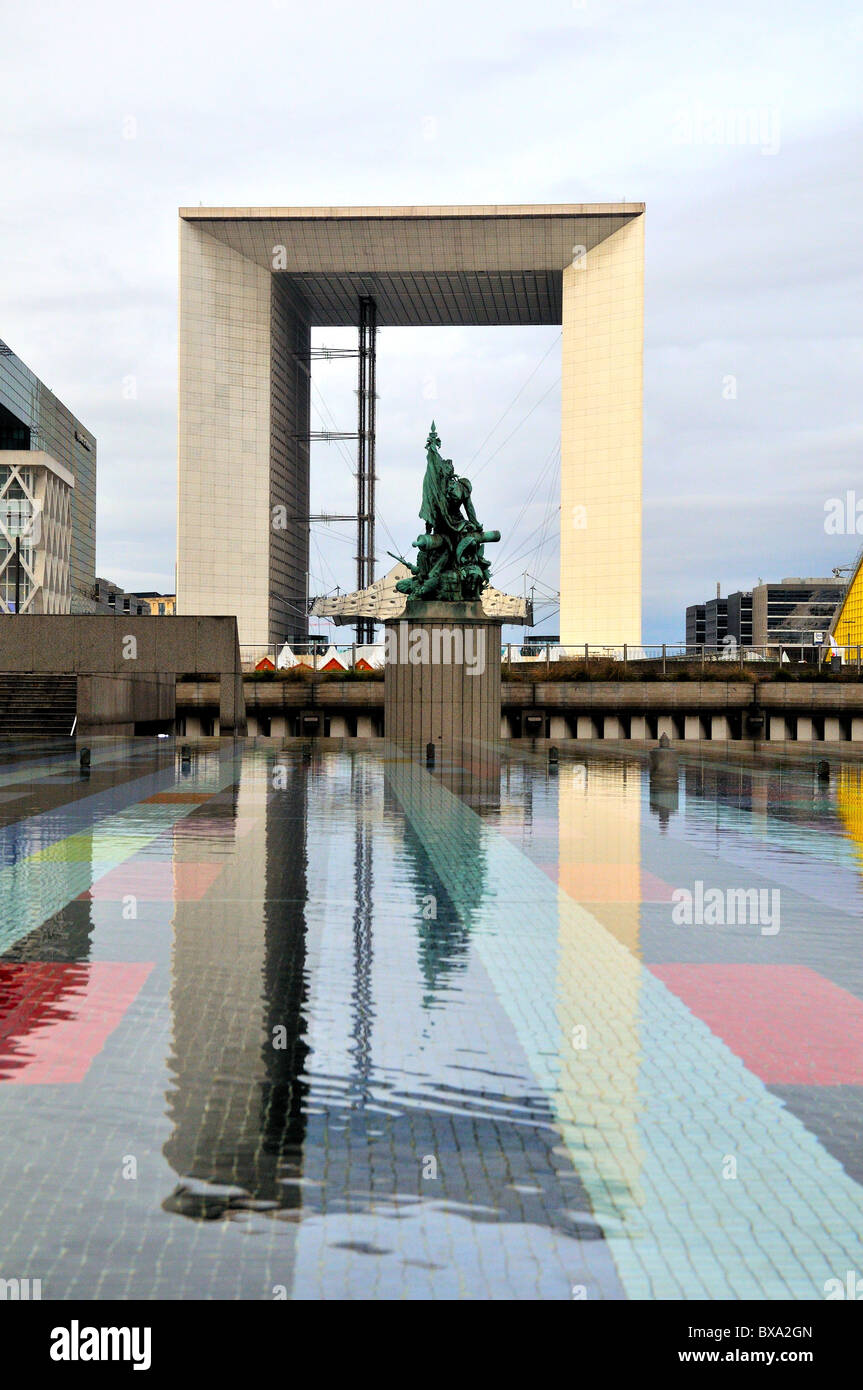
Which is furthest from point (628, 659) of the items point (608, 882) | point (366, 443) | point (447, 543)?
point (366, 443)

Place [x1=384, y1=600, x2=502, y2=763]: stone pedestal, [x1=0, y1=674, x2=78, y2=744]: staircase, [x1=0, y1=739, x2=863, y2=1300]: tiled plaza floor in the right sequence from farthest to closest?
1. [x1=384, y1=600, x2=502, y2=763]: stone pedestal
2. [x1=0, y1=674, x2=78, y2=744]: staircase
3. [x1=0, y1=739, x2=863, y2=1300]: tiled plaza floor

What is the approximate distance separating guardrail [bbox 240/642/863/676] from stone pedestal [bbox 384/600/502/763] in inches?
510

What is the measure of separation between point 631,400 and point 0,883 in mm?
77036

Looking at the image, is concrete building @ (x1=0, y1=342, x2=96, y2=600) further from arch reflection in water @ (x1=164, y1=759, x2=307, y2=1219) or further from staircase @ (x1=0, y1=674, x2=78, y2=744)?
arch reflection in water @ (x1=164, y1=759, x2=307, y2=1219)

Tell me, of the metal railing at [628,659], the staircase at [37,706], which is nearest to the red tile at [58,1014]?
the staircase at [37,706]

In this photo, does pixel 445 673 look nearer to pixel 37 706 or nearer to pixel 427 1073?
pixel 37 706

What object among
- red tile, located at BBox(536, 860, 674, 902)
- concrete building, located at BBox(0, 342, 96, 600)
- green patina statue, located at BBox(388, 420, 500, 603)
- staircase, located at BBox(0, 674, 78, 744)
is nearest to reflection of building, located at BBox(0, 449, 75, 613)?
concrete building, located at BBox(0, 342, 96, 600)

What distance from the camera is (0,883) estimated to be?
28.6 ft

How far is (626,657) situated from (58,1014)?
4048 centimetres

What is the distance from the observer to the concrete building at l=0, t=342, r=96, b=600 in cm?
11819

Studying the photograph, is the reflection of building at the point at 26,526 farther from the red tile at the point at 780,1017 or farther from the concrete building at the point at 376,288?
the red tile at the point at 780,1017

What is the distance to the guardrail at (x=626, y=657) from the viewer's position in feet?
140
